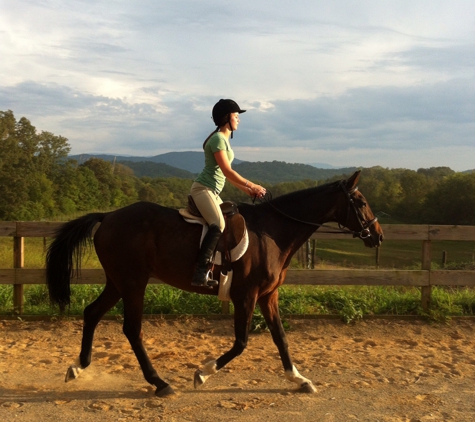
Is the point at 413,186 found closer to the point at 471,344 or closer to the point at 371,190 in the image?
the point at 371,190

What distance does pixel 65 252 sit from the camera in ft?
16.0

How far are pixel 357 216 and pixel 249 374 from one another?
206 cm

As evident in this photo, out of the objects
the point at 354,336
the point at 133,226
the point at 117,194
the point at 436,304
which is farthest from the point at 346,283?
the point at 117,194

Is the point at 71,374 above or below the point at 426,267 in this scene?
below

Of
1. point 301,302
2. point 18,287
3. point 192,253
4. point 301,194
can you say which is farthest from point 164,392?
point 18,287

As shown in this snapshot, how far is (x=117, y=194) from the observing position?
34406mm

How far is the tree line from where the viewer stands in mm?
31406

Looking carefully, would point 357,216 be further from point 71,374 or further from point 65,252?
point 71,374

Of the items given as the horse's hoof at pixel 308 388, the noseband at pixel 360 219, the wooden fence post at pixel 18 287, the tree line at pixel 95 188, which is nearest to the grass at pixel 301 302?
the wooden fence post at pixel 18 287

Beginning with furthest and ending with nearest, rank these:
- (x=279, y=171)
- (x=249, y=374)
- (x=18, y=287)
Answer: (x=279, y=171) → (x=18, y=287) → (x=249, y=374)

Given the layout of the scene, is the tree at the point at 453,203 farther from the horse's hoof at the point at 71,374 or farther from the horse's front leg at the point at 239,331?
the horse's hoof at the point at 71,374

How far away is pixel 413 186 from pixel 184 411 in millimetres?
34432

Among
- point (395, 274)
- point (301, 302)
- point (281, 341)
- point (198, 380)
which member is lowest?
point (198, 380)

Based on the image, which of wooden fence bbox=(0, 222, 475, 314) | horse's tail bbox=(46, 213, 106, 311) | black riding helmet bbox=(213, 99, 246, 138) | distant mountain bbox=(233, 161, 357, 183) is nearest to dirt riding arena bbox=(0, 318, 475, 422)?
wooden fence bbox=(0, 222, 475, 314)
